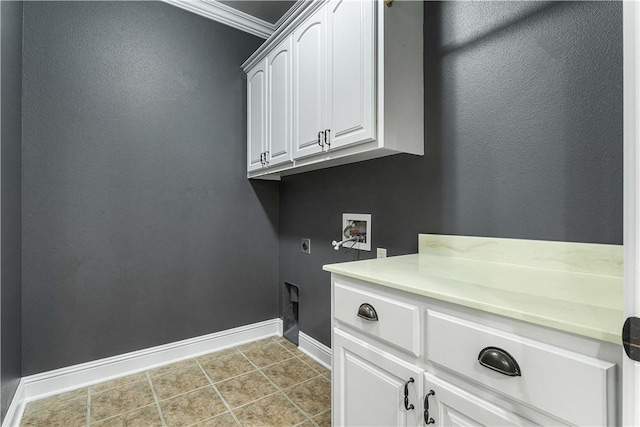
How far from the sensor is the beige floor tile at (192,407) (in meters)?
1.58

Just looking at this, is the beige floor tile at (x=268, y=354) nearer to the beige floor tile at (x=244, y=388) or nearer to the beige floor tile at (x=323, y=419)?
the beige floor tile at (x=244, y=388)

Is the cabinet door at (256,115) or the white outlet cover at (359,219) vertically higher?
the cabinet door at (256,115)

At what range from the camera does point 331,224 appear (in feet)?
6.94

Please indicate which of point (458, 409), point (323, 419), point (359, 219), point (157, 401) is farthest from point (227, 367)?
point (458, 409)

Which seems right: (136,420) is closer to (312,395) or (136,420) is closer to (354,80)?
(312,395)

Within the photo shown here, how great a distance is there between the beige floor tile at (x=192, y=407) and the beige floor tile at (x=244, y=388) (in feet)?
0.18

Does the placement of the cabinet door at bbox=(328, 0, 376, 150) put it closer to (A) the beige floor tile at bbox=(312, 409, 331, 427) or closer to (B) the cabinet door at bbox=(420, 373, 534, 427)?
(B) the cabinet door at bbox=(420, 373, 534, 427)

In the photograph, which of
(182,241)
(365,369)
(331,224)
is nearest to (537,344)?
(365,369)

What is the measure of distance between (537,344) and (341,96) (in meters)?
1.29

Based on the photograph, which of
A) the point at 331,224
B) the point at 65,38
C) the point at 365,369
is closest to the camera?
the point at 365,369

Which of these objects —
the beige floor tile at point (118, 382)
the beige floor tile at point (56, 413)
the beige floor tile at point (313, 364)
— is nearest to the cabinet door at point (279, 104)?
the beige floor tile at point (313, 364)

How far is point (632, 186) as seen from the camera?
49cm

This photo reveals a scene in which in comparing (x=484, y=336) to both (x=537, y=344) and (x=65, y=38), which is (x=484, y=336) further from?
(x=65, y=38)

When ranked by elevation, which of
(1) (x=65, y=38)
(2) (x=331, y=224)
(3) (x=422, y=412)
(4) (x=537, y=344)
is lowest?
(3) (x=422, y=412)
